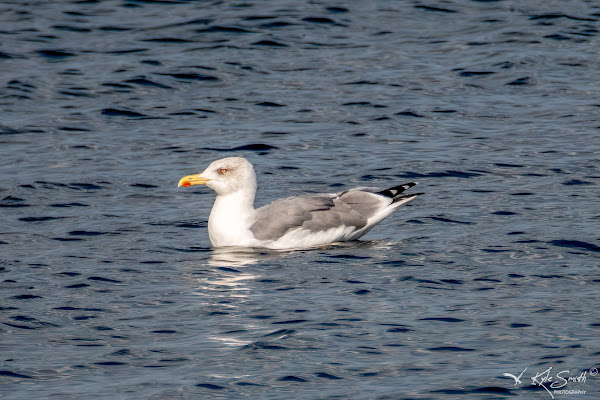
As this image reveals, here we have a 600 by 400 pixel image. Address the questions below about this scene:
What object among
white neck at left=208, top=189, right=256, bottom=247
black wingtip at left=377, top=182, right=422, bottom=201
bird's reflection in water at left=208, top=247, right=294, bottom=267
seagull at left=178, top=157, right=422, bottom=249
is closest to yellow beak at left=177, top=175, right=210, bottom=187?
seagull at left=178, top=157, right=422, bottom=249

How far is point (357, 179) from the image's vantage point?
55.3ft

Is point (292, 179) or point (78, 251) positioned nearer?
point (78, 251)

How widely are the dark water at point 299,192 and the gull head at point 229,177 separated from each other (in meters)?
0.76

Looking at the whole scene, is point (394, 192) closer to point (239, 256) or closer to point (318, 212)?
point (318, 212)

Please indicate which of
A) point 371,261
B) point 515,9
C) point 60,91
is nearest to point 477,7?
point 515,9

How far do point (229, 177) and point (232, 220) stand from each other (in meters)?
0.61

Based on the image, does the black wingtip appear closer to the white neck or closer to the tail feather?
the tail feather

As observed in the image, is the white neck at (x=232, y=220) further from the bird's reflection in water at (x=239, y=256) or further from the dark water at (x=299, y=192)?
the dark water at (x=299, y=192)

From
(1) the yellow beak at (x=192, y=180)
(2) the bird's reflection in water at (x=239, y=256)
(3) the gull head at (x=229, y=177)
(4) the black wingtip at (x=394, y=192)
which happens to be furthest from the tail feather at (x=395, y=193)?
(1) the yellow beak at (x=192, y=180)

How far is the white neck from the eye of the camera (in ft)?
46.1

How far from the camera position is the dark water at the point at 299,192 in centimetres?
997

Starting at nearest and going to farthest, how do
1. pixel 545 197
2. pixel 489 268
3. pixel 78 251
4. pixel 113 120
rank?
pixel 489 268, pixel 78 251, pixel 545 197, pixel 113 120

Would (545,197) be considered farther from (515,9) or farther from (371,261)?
(515,9)

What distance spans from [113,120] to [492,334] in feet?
37.6
